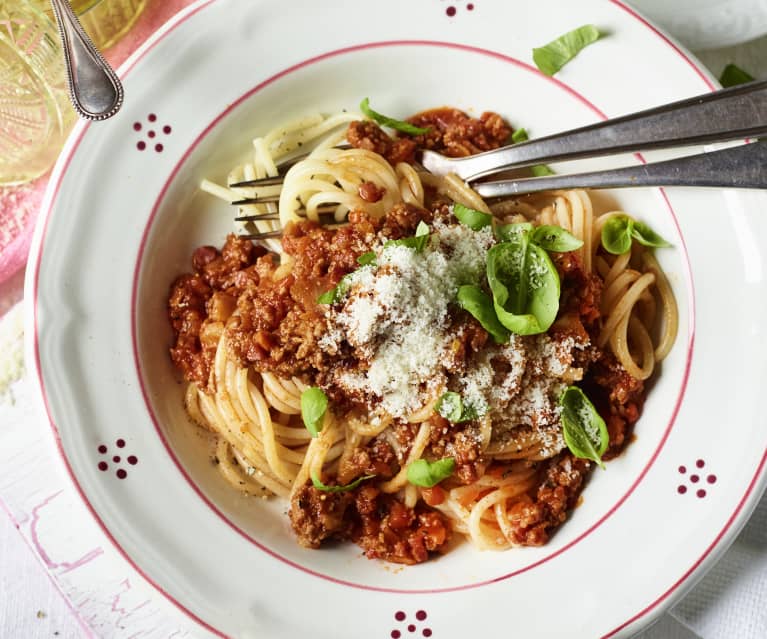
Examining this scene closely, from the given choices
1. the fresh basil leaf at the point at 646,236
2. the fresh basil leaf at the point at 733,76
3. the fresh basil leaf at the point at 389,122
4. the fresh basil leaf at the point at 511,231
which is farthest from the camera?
the fresh basil leaf at the point at 733,76

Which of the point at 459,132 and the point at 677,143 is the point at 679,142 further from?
the point at 459,132

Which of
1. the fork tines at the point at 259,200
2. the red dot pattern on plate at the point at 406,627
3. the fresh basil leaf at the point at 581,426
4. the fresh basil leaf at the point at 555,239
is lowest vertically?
the red dot pattern on plate at the point at 406,627

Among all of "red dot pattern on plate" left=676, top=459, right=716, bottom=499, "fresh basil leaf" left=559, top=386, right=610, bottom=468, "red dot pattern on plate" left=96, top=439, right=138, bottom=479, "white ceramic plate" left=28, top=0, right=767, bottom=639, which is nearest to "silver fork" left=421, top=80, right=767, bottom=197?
"white ceramic plate" left=28, top=0, right=767, bottom=639

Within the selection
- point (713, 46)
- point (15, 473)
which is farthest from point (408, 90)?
point (15, 473)

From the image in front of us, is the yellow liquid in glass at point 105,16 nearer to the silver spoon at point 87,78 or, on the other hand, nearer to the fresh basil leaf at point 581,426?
the silver spoon at point 87,78

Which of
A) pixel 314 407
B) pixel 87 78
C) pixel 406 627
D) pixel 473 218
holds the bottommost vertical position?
pixel 406 627

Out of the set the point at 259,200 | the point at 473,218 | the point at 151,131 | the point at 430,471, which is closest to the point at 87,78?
the point at 151,131

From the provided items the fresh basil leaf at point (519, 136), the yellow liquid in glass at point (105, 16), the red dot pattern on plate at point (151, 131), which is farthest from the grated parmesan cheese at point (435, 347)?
the yellow liquid in glass at point (105, 16)
